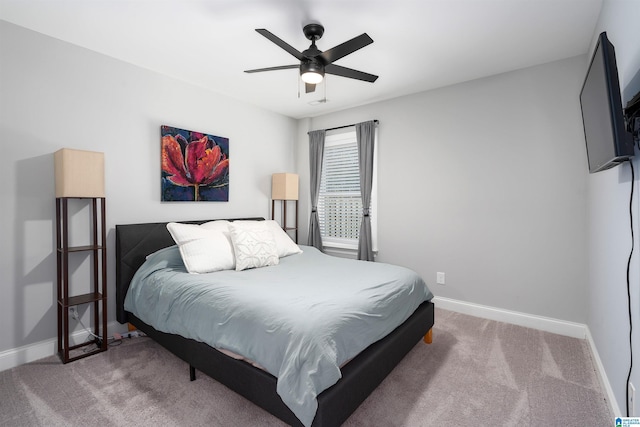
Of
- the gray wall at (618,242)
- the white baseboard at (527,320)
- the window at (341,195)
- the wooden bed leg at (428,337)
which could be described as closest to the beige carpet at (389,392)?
the wooden bed leg at (428,337)

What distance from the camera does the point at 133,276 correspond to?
2.83 metres

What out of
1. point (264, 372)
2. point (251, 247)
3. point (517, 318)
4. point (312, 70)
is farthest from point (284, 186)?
point (517, 318)

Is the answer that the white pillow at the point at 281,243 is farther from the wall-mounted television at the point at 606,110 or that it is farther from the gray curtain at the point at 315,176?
the wall-mounted television at the point at 606,110

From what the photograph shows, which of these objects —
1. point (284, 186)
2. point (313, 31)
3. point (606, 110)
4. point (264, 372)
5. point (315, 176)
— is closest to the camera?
point (606, 110)

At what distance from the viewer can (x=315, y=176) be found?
4543 millimetres

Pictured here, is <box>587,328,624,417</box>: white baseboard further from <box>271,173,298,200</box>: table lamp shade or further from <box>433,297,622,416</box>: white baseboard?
<box>271,173,298,200</box>: table lamp shade

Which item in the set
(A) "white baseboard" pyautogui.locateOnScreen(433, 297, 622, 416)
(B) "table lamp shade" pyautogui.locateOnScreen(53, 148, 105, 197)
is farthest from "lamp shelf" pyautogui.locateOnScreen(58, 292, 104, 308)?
(A) "white baseboard" pyautogui.locateOnScreen(433, 297, 622, 416)

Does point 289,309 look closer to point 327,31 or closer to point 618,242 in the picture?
point 618,242

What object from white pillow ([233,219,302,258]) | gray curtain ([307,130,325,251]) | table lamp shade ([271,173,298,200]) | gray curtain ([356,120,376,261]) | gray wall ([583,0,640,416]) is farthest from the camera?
gray curtain ([307,130,325,251])

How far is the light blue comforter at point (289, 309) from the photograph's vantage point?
58.2 inches

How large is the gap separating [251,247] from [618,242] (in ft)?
8.47

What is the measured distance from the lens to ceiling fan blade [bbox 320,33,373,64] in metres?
1.86

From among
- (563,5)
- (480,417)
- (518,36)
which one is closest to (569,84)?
(518,36)

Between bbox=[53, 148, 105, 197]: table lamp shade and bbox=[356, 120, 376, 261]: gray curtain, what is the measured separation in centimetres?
281
